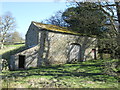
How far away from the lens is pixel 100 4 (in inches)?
358

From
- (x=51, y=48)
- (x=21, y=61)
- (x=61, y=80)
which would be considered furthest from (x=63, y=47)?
(x=61, y=80)

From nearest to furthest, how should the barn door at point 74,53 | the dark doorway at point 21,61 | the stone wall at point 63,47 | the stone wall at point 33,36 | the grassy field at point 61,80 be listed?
1. the grassy field at point 61,80
2. the dark doorway at point 21,61
3. the stone wall at point 63,47
4. the stone wall at point 33,36
5. the barn door at point 74,53

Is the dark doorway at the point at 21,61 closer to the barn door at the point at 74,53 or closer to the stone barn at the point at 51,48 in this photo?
the stone barn at the point at 51,48

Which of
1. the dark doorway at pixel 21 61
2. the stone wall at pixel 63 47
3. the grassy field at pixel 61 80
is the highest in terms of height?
the stone wall at pixel 63 47

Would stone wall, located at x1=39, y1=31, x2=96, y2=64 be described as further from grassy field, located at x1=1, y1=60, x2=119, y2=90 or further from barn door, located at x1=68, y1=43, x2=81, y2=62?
grassy field, located at x1=1, y1=60, x2=119, y2=90

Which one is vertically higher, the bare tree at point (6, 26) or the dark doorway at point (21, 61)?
the bare tree at point (6, 26)

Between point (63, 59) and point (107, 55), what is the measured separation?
300 inches

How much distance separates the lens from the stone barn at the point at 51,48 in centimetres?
1175

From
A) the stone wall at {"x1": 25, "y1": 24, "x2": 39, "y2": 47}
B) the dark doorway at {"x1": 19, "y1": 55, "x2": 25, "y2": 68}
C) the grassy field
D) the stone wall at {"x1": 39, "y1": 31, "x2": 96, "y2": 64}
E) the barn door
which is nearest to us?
the grassy field

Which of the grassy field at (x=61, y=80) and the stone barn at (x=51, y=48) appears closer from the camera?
the grassy field at (x=61, y=80)

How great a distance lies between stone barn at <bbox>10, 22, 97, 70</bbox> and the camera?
11.8 metres

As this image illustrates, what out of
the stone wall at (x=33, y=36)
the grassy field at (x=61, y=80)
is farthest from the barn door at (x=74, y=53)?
the grassy field at (x=61, y=80)

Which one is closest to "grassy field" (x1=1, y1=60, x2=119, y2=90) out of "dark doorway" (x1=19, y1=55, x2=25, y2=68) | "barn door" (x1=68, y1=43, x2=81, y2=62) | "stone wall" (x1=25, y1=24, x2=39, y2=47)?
"dark doorway" (x1=19, y1=55, x2=25, y2=68)

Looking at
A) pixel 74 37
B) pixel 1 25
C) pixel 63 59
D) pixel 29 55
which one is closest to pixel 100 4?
pixel 74 37
